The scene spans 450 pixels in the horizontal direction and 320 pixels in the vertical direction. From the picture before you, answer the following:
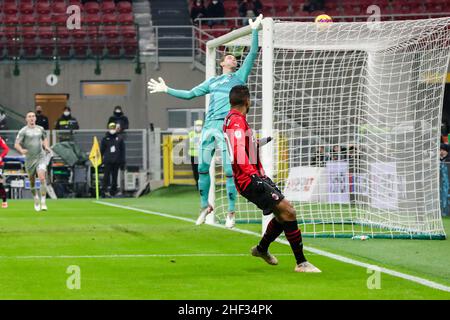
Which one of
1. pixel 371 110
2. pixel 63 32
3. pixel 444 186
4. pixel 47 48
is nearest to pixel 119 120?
pixel 47 48

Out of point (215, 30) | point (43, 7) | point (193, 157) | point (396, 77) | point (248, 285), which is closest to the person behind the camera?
point (248, 285)

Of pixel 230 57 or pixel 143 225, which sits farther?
pixel 143 225

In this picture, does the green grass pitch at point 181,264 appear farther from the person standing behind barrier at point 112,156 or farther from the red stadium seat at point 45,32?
the red stadium seat at point 45,32

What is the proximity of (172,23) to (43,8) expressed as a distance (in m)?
4.63

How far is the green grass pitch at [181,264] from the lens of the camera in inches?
339

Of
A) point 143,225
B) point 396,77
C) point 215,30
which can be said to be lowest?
point 143,225

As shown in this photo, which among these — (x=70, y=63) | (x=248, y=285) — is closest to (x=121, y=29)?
(x=70, y=63)

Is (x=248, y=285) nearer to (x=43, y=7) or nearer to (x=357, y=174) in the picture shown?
(x=357, y=174)

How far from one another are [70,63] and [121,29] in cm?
227

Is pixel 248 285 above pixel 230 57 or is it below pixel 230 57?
below

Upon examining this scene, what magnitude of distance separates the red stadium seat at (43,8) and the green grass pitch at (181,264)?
20979 mm

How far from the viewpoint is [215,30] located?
34.7 m

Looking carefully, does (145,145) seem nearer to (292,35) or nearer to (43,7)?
(43,7)

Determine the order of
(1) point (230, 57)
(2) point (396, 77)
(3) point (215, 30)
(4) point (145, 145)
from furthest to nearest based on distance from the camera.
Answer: (3) point (215, 30), (4) point (145, 145), (2) point (396, 77), (1) point (230, 57)
